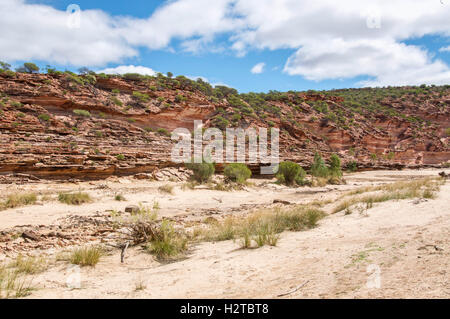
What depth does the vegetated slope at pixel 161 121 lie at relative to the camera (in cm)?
1886

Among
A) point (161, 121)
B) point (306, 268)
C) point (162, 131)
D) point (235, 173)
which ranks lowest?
point (306, 268)

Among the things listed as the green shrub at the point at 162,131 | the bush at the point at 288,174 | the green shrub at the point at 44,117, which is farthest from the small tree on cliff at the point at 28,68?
the bush at the point at 288,174

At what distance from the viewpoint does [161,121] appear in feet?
94.7

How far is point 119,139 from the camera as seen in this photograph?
23453 mm

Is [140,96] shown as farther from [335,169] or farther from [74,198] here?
[335,169]

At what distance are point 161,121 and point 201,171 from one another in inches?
419

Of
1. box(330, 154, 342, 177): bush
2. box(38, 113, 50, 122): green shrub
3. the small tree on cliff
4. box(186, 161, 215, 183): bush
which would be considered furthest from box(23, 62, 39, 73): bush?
box(330, 154, 342, 177): bush

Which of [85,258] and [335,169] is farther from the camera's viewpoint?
[335,169]

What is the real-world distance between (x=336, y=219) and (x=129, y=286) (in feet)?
18.5

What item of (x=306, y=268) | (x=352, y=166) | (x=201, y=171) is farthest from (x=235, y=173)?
(x=352, y=166)

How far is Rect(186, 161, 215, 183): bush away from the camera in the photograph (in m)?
21.0

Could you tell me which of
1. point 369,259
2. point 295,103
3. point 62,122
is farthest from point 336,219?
point 295,103

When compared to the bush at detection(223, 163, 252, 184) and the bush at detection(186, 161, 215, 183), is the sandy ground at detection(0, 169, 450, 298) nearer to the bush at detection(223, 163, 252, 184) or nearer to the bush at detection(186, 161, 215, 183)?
the bush at detection(186, 161, 215, 183)

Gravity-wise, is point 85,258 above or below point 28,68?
below
